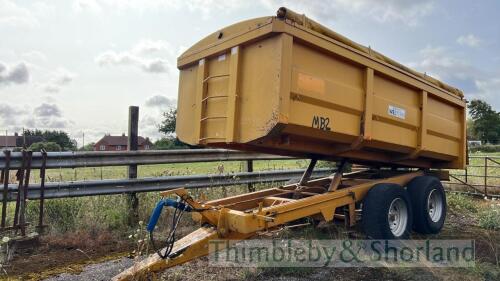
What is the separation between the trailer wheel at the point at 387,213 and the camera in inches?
200

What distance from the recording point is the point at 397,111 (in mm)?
5617

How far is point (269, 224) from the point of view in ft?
13.2

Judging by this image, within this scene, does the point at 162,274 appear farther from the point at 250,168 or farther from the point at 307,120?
the point at 250,168

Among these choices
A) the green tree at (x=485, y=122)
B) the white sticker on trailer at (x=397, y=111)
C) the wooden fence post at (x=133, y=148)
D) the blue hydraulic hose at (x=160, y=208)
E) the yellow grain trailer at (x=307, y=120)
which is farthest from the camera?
the green tree at (x=485, y=122)

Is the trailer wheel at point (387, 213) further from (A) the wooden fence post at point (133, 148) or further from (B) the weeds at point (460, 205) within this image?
(B) the weeds at point (460, 205)

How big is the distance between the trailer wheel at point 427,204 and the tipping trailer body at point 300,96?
0.45 metres

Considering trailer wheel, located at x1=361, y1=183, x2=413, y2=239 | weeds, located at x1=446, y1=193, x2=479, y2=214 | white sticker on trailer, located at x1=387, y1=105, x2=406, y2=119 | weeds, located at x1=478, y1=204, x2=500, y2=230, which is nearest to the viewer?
trailer wheel, located at x1=361, y1=183, x2=413, y2=239

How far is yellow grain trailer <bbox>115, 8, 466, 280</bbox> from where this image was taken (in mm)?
4027

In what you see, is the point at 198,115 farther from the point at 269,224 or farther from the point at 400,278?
the point at 400,278

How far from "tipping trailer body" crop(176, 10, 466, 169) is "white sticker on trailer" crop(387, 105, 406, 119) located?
0.01 m

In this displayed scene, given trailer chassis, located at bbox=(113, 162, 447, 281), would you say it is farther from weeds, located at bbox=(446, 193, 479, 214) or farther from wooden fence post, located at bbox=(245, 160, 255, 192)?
weeds, located at bbox=(446, 193, 479, 214)

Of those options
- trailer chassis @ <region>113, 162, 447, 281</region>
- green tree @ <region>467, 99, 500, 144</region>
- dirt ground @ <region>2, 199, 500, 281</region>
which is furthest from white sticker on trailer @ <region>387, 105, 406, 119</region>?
green tree @ <region>467, 99, 500, 144</region>

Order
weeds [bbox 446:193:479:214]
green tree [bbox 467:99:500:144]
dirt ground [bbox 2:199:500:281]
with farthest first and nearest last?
green tree [bbox 467:99:500:144], weeds [bbox 446:193:479:214], dirt ground [bbox 2:199:500:281]

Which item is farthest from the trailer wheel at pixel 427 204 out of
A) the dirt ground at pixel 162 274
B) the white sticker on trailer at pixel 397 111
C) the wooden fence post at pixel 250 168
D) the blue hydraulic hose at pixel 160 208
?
the blue hydraulic hose at pixel 160 208
